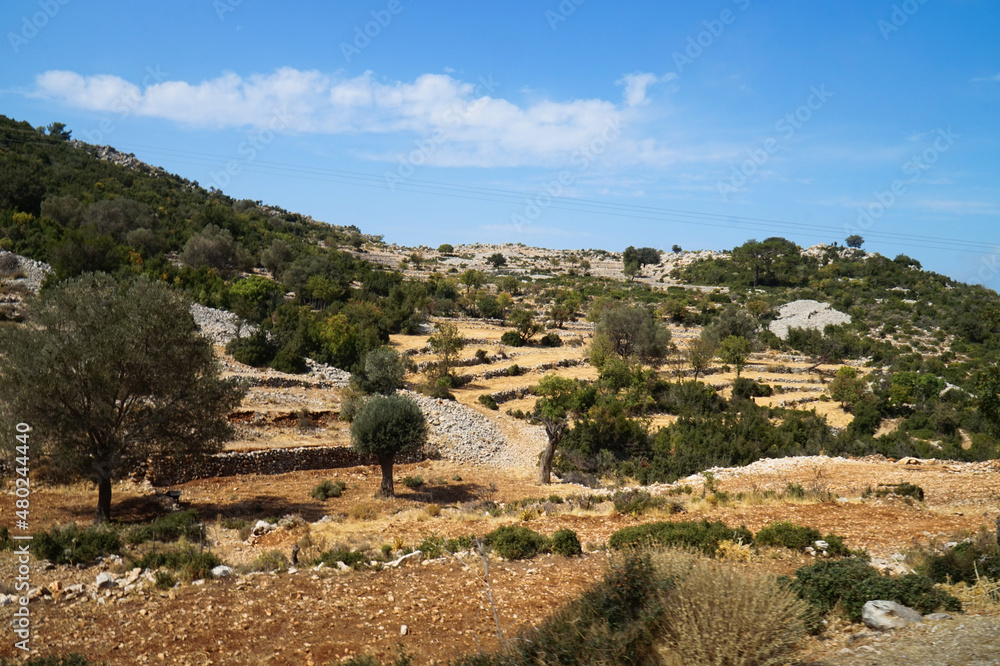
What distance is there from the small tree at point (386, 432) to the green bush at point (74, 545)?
7.30m

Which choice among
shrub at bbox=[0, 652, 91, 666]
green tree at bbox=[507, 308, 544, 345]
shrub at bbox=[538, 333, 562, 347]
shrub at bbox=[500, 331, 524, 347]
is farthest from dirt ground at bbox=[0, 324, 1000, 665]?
shrub at bbox=[538, 333, 562, 347]

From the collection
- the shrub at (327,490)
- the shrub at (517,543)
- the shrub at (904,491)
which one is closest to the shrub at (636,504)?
the shrub at (517,543)

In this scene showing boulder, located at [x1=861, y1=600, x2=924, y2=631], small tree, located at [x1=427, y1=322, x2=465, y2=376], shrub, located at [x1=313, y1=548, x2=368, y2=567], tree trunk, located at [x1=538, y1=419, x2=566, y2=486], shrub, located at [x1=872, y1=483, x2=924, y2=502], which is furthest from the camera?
small tree, located at [x1=427, y1=322, x2=465, y2=376]

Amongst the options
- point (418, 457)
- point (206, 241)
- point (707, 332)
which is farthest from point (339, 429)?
point (206, 241)

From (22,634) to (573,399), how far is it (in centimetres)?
2234

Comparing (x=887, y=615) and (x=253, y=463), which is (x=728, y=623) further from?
(x=253, y=463)

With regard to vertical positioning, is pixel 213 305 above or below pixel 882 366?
above

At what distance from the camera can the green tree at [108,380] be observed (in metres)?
12.7

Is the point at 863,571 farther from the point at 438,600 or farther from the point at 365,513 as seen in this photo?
the point at 365,513

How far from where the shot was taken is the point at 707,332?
4544 cm

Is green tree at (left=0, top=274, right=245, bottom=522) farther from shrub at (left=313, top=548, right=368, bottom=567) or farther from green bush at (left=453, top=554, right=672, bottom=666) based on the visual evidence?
green bush at (left=453, top=554, right=672, bottom=666)

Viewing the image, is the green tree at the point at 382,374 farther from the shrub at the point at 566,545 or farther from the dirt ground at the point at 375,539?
the shrub at the point at 566,545

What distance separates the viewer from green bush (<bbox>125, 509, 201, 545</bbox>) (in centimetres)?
1190

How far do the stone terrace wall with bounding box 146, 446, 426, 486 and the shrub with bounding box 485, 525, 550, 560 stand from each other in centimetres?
1016
